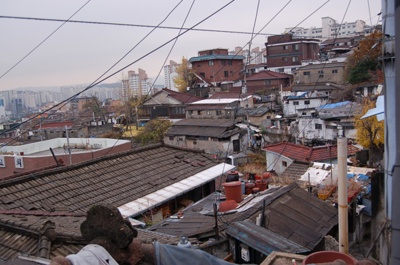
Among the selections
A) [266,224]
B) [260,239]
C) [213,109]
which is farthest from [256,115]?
[260,239]

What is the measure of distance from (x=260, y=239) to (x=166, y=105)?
1307 inches

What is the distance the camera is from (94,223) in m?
3.01

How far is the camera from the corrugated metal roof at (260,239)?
5.36 m

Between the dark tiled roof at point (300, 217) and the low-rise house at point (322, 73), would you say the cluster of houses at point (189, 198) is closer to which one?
the dark tiled roof at point (300, 217)

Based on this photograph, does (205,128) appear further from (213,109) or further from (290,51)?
(290,51)

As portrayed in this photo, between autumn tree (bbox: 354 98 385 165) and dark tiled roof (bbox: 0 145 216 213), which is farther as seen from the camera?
autumn tree (bbox: 354 98 385 165)

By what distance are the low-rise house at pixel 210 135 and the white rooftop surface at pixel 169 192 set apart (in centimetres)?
1456

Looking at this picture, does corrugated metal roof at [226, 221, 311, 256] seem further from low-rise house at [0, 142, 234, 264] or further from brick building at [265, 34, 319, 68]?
brick building at [265, 34, 319, 68]

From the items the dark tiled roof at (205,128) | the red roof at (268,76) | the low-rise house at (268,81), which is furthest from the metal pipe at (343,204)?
the red roof at (268,76)

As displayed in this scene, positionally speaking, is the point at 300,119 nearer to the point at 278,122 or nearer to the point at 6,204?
the point at 278,122

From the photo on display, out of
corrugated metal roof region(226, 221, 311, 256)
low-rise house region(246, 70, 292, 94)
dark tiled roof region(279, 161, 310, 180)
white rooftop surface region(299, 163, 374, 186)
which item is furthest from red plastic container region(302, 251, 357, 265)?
low-rise house region(246, 70, 292, 94)

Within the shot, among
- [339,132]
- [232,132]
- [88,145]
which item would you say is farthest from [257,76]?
[88,145]

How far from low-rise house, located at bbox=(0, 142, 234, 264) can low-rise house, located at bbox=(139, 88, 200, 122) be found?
80.8 feet

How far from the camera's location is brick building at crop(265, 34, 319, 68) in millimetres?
45688
